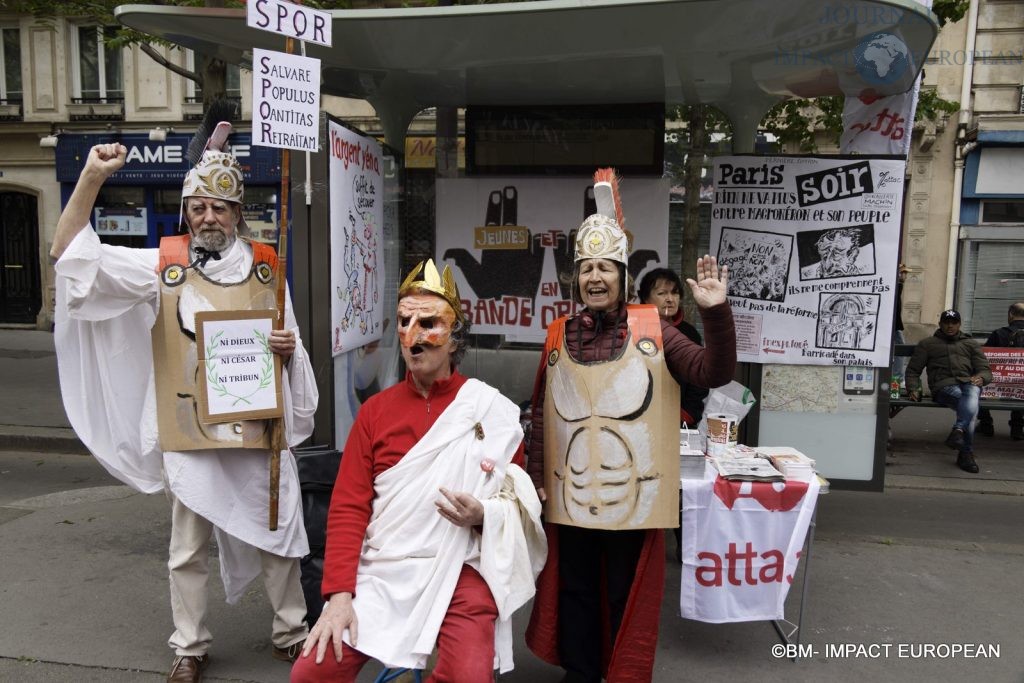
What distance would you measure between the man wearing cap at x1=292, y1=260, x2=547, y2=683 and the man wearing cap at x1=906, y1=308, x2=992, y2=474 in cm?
593

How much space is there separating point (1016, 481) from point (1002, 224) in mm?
7691

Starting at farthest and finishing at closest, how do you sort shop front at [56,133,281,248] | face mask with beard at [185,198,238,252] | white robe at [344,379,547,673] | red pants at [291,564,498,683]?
1. shop front at [56,133,281,248]
2. face mask with beard at [185,198,238,252]
3. white robe at [344,379,547,673]
4. red pants at [291,564,498,683]

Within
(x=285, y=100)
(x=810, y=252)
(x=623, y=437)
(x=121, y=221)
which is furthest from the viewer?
(x=121, y=221)

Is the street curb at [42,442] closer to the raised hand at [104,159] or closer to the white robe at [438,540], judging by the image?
the raised hand at [104,159]

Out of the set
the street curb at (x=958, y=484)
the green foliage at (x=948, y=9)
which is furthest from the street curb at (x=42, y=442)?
the green foliage at (x=948, y=9)

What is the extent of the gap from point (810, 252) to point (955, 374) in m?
3.50

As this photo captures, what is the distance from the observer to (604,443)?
9.00 feet

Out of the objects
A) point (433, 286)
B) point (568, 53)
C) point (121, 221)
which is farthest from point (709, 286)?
point (121, 221)

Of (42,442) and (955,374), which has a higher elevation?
(955,374)

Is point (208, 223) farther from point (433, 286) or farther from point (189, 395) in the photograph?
point (433, 286)

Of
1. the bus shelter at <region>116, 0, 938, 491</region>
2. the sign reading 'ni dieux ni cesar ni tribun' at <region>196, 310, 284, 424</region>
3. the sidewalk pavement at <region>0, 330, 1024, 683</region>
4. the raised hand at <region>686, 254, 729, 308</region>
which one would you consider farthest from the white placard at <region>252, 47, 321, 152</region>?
the sidewalk pavement at <region>0, 330, 1024, 683</region>

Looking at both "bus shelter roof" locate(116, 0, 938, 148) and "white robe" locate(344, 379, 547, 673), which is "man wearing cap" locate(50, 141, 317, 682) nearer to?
"white robe" locate(344, 379, 547, 673)

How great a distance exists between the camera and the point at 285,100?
310 cm

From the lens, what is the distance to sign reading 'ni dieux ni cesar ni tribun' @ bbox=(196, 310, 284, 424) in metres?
2.98
